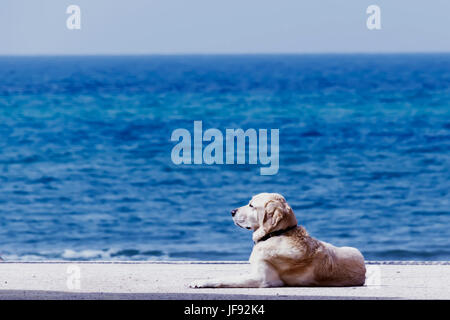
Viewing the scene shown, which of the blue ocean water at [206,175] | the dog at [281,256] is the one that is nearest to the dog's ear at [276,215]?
the dog at [281,256]

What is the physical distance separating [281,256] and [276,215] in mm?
339

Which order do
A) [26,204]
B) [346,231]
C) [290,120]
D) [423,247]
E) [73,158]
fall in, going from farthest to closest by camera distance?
1. [290,120]
2. [73,158]
3. [26,204]
4. [346,231]
5. [423,247]

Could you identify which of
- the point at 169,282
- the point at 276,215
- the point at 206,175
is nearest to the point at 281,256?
the point at 276,215

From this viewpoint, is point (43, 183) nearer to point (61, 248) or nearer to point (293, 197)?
point (293, 197)

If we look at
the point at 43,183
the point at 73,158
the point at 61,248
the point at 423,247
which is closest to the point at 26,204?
the point at 43,183

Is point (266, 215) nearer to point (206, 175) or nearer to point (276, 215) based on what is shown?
point (276, 215)

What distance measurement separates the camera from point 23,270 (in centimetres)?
940

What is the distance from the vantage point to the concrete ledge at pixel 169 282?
309 inches

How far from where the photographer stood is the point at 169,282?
8711mm

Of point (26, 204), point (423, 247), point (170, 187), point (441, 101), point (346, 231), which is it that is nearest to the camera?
point (423, 247)

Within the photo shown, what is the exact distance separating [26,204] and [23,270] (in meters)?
18.7

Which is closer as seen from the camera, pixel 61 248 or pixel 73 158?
pixel 61 248

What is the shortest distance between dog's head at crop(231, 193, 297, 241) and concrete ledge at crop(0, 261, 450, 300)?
512 millimetres

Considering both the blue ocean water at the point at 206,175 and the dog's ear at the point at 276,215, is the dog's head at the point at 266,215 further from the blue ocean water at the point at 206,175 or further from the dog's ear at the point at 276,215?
the blue ocean water at the point at 206,175
